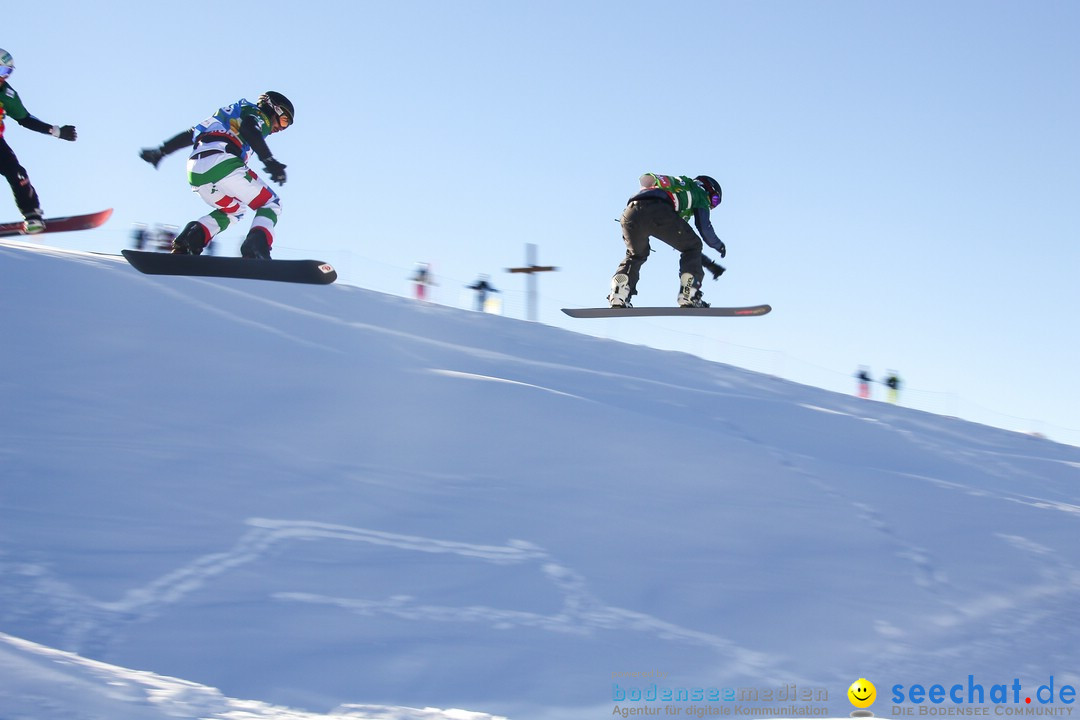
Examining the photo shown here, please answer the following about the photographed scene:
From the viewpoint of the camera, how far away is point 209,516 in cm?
577

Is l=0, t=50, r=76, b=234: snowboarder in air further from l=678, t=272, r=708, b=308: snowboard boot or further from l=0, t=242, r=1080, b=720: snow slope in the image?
l=678, t=272, r=708, b=308: snowboard boot

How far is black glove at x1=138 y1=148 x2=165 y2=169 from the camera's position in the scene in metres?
7.67

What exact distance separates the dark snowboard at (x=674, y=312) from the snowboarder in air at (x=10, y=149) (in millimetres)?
4931

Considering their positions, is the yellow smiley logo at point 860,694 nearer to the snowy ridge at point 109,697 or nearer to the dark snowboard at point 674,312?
the snowy ridge at point 109,697

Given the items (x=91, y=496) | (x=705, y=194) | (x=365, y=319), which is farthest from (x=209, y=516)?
(x=365, y=319)

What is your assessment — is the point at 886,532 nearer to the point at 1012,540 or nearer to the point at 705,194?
the point at 1012,540

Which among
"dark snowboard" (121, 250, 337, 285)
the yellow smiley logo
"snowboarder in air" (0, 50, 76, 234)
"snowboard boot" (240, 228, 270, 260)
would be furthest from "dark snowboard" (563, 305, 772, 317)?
the yellow smiley logo

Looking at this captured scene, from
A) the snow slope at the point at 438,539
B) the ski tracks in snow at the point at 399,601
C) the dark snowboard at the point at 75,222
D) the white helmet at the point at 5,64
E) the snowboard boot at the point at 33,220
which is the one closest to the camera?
the snow slope at the point at 438,539

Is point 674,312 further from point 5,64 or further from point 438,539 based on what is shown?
point 5,64

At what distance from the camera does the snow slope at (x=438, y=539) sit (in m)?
4.55

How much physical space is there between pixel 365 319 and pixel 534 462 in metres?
6.24

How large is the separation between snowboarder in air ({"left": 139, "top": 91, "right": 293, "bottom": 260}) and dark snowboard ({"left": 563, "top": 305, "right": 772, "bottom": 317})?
2990 mm

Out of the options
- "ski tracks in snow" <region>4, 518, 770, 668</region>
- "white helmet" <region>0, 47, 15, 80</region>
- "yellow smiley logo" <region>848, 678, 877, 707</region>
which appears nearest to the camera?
"yellow smiley logo" <region>848, 678, 877, 707</region>

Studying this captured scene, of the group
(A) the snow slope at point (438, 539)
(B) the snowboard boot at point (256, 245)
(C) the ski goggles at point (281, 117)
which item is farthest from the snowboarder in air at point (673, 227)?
(B) the snowboard boot at point (256, 245)
